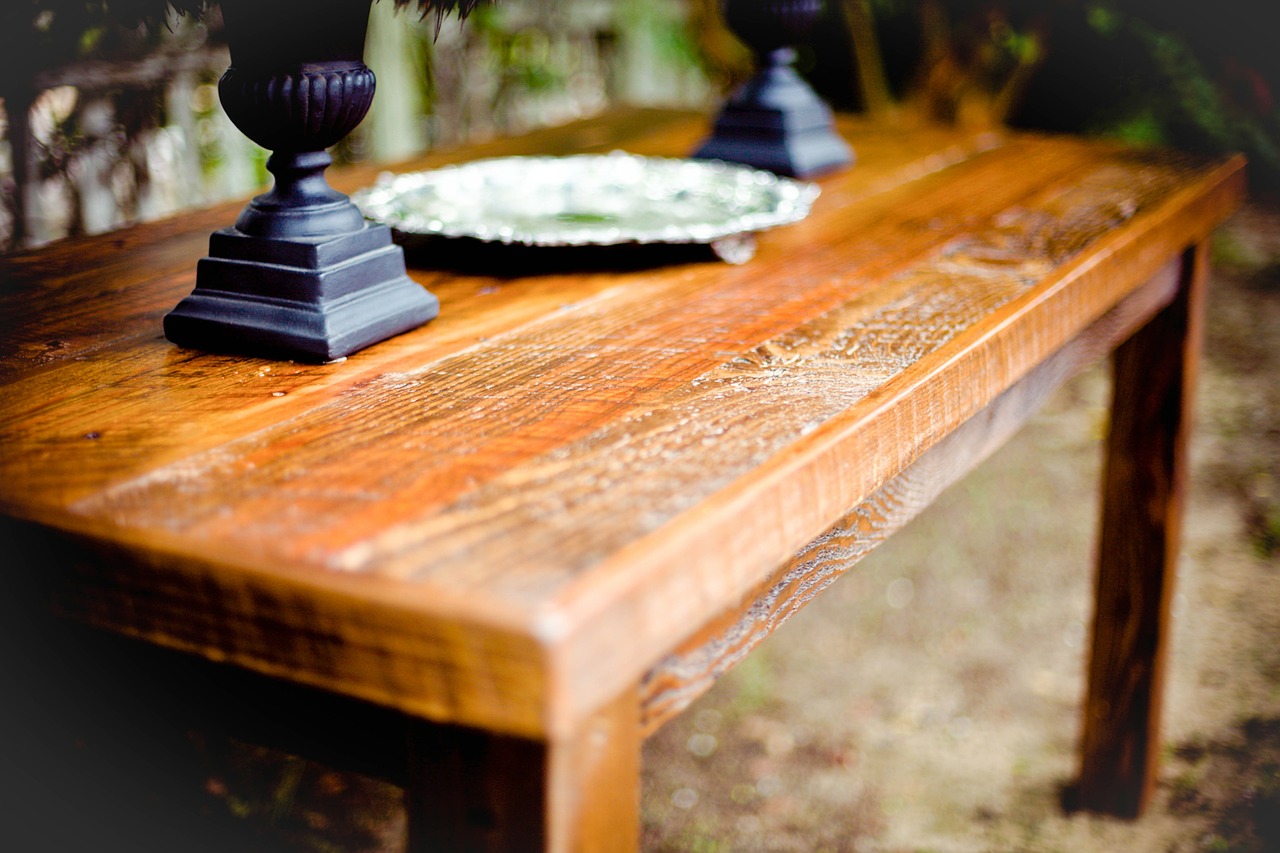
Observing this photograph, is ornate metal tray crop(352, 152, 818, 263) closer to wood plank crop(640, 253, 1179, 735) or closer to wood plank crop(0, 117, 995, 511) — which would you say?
wood plank crop(0, 117, 995, 511)

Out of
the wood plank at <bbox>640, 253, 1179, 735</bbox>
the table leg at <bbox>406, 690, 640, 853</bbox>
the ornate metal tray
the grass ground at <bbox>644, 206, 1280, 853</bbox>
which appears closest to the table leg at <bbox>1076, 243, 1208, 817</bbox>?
the grass ground at <bbox>644, 206, 1280, 853</bbox>

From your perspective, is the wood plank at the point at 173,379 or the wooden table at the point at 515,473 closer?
the wooden table at the point at 515,473

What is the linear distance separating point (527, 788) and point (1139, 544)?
135 cm

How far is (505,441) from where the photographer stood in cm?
64

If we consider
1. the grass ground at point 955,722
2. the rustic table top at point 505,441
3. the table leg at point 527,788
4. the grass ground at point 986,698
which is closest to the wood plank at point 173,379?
the rustic table top at point 505,441

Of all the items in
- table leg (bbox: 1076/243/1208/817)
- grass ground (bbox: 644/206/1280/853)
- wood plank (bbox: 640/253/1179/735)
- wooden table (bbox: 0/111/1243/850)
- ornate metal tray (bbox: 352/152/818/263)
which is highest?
ornate metal tray (bbox: 352/152/818/263)

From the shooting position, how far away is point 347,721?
610mm

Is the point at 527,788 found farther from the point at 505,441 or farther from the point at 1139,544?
the point at 1139,544

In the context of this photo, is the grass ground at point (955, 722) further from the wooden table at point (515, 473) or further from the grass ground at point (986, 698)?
the wooden table at point (515, 473)

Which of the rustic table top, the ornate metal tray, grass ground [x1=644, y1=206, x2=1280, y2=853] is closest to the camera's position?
the rustic table top

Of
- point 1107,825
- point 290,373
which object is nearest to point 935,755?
point 1107,825

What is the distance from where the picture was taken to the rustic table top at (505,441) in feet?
1.54

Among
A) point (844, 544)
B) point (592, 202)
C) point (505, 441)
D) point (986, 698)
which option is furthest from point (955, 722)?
point (505, 441)

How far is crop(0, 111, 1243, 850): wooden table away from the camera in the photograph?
475 mm
